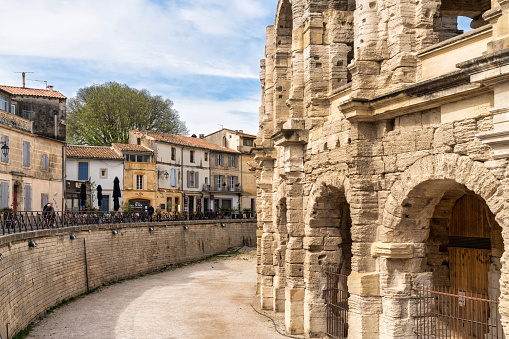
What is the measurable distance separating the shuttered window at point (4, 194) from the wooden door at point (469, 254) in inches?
808

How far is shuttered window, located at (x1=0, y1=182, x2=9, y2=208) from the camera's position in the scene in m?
26.1

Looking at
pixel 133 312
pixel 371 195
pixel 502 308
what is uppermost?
pixel 371 195

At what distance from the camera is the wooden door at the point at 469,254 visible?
39.6 ft

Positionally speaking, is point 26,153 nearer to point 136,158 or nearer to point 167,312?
point 167,312

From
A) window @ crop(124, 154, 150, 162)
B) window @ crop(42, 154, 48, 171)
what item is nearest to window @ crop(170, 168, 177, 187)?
window @ crop(124, 154, 150, 162)

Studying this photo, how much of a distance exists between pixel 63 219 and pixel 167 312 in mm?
6586

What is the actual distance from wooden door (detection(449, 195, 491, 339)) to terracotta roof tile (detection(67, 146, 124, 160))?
105 ft

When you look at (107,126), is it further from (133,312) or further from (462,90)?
(462,90)

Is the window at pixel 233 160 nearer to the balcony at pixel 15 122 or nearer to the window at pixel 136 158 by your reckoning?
the window at pixel 136 158

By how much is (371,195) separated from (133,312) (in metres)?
11.8

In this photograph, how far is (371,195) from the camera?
38.3 ft

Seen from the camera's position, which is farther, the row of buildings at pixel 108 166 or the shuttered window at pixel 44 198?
the shuttered window at pixel 44 198

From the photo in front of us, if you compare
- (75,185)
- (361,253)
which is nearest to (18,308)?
(361,253)

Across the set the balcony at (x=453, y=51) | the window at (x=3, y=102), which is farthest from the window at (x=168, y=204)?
the balcony at (x=453, y=51)
